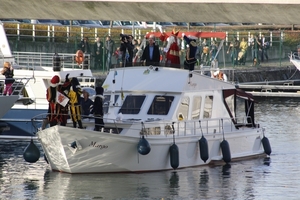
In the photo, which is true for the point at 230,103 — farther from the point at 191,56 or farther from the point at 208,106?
the point at 191,56

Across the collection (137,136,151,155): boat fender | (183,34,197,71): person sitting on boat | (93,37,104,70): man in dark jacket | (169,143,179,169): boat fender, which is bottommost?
(169,143,179,169): boat fender

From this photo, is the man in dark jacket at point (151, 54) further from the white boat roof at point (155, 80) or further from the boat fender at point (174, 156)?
the boat fender at point (174, 156)

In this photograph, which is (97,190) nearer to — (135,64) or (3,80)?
(135,64)

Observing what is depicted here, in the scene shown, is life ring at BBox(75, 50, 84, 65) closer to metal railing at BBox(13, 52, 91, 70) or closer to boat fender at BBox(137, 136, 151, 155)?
metal railing at BBox(13, 52, 91, 70)

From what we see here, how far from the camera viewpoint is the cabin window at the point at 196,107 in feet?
107

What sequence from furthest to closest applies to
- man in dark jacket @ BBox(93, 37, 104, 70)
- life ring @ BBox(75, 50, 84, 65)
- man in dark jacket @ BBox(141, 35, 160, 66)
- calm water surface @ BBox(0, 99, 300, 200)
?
man in dark jacket @ BBox(93, 37, 104, 70), life ring @ BBox(75, 50, 84, 65), man in dark jacket @ BBox(141, 35, 160, 66), calm water surface @ BBox(0, 99, 300, 200)

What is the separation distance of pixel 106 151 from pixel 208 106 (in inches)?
185

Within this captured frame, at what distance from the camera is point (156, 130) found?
30953 millimetres

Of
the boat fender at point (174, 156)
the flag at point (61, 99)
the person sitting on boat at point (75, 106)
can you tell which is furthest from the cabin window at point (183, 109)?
the flag at point (61, 99)

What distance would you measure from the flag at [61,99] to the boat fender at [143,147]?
2.32 meters

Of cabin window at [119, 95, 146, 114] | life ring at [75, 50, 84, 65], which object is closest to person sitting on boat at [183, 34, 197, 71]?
cabin window at [119, 95, 146, 114]

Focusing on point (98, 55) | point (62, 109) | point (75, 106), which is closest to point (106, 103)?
point (75, 106)

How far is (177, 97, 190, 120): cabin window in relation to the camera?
32.2 meters

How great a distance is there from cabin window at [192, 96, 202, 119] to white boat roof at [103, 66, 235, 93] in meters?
0.30
